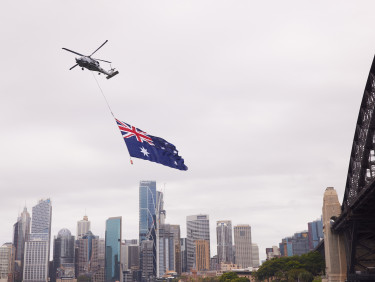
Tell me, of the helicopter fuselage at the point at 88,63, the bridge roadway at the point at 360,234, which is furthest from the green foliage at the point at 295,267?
the helicopter fuselage at the point at 88,63

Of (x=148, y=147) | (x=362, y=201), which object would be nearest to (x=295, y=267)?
(x=362, y=201)

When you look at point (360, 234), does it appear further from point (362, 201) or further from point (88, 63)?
point (88, 63)

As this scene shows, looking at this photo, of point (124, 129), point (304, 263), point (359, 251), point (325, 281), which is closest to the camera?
point (124, 129)

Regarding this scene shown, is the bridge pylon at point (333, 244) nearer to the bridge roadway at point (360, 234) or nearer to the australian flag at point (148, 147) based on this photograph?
the bridge roadway at point (360, 234)

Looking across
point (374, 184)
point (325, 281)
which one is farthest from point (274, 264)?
point (374, 184)

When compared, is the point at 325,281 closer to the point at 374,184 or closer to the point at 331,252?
the point at 331,252

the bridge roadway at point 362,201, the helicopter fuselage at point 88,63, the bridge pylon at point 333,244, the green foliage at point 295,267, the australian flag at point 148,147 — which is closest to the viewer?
the australian flag at point 148,147
